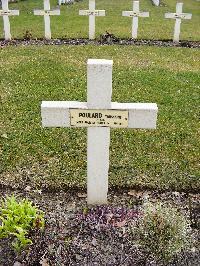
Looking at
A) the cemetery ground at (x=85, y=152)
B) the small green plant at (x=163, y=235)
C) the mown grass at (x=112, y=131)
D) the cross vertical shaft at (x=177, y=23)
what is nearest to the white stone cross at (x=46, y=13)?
the cemetery ground at (x=85, y=152)

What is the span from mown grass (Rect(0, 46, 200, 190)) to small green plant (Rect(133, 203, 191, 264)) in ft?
4.14

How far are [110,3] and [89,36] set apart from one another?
7775 mm

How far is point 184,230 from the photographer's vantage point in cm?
377

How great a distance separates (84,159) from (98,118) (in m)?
1.63

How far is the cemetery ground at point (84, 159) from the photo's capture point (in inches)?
157

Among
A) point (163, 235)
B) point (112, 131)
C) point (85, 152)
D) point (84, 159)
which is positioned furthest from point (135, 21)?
point (163, 235)

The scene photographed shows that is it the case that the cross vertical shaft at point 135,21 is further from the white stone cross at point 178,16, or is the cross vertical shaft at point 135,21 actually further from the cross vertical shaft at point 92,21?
the cross vertical shaft at point 92,21

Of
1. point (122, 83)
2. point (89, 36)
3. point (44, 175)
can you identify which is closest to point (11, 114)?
point (44, 175)

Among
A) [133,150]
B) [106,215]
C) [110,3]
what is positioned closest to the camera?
[106,215]

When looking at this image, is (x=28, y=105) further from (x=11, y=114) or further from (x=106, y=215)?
(x=106, y=215)

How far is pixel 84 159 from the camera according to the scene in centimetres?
563

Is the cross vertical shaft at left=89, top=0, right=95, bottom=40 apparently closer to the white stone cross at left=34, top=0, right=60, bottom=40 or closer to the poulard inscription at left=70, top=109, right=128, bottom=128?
the white stone cross at left=34, top=0, right=60, bottom=40

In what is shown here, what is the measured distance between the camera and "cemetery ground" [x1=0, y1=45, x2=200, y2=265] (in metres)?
4.00

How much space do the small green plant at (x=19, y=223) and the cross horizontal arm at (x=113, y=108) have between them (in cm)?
85
